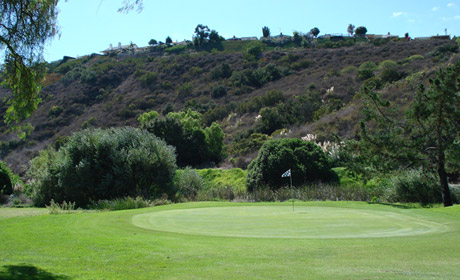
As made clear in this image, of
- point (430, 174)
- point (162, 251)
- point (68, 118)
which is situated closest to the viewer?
point (162, 251)

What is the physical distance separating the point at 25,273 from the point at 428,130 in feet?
64.2

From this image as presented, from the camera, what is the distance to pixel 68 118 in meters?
75.4

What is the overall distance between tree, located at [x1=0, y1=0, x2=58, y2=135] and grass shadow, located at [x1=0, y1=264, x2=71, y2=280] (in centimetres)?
557

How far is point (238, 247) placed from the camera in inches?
405

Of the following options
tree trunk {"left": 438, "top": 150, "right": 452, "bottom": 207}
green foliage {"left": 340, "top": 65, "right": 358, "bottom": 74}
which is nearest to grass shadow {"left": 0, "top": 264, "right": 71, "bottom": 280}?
tree trunk {"left": 438, "top": 150, "right": 452, "bottom": 207}

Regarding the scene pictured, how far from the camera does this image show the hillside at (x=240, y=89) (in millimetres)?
53094

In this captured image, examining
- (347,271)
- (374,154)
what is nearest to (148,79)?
(374,154)

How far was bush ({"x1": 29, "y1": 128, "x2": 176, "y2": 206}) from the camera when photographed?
2770 centimetres

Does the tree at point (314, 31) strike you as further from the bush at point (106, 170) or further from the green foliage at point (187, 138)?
the bush at point (106, 170)

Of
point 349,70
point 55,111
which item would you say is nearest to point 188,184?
point 349,70

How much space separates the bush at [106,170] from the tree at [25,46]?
15.1 m

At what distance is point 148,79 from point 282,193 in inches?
2406

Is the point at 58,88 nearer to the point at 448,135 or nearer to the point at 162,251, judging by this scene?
the point at 448,135

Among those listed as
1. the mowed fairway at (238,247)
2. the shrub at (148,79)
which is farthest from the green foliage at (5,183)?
the shrub at (148,79)
